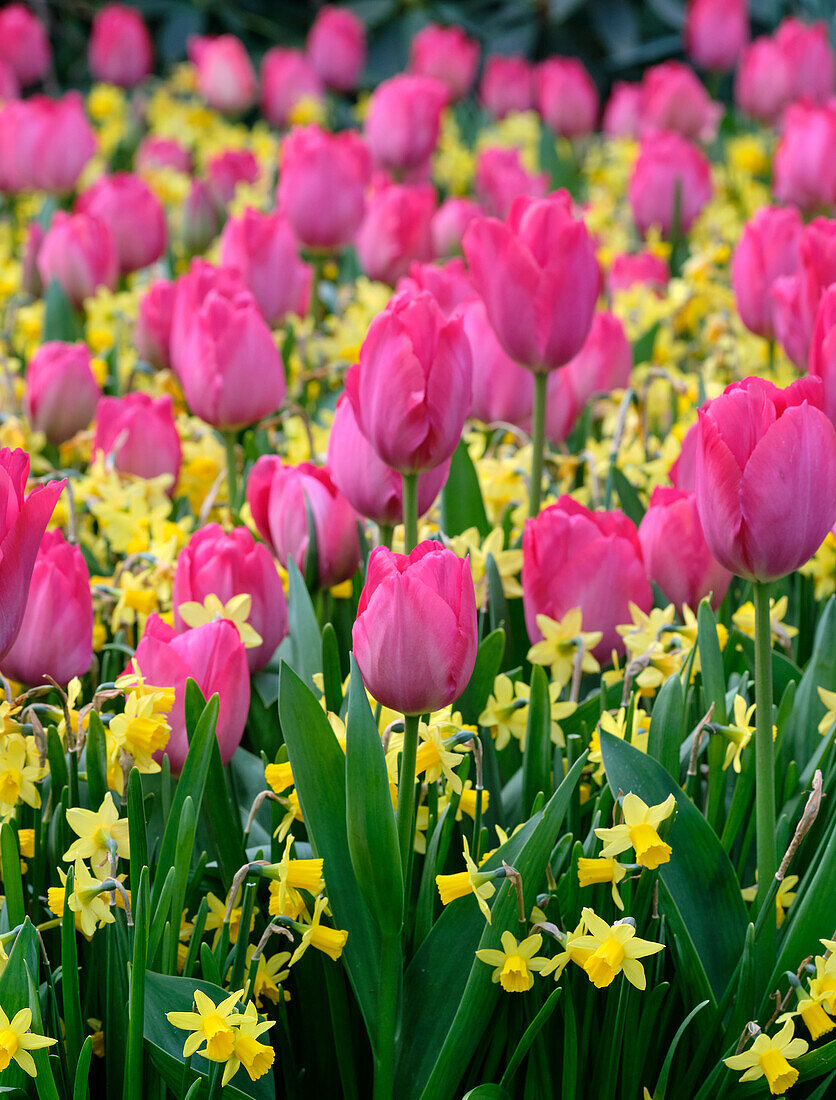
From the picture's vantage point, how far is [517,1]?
5.80 metres

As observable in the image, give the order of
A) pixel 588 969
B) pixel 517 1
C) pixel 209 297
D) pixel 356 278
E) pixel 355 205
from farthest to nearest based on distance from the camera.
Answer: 1. pixel 517 1
2. pixel 356 278
3. pixel 355 205
4. pixel 209 297
5. pixel 588 969

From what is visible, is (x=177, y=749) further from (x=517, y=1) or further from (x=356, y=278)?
(x=517, y=1)

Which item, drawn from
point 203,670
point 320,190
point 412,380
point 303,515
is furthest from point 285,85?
point 203,670

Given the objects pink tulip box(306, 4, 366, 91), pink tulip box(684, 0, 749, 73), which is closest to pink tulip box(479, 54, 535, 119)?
pink tulip box(306, 4, 366, 91)

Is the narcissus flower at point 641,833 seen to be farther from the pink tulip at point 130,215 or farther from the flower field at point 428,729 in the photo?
the pink tulip at point 130,215

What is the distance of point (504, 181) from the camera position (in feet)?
8.32

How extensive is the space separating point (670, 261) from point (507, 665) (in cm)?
172

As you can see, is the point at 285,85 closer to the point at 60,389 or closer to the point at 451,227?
the point at 451,227

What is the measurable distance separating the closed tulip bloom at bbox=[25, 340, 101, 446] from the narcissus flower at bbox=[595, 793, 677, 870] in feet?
3.25

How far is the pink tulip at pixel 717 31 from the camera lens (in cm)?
363

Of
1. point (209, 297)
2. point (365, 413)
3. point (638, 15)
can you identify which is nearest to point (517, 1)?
point (638, 15)

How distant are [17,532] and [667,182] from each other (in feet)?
6.50

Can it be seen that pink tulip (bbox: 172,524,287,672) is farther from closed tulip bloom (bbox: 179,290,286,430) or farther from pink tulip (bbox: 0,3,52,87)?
pink tulip (bbox: 0,3,52,87)

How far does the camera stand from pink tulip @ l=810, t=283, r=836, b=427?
3.39ft
